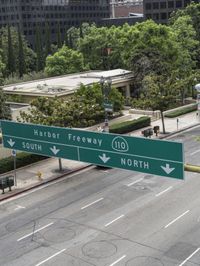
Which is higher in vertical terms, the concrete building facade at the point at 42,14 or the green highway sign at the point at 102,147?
the concrete building facade at the point at 42,14

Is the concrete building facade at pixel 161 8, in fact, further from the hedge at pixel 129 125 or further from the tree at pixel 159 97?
the tree at pixel 159 97

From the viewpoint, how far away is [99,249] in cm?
2122

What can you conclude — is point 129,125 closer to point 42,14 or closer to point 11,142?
point 11,142

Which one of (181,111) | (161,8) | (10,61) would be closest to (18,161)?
(181,111)

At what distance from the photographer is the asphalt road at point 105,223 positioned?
20547 mm

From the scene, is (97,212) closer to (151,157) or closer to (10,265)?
(10,265)

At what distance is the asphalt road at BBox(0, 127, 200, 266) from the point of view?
20.5 metres

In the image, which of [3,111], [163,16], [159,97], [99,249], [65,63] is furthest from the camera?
[163,16]

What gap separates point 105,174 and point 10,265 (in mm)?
14509

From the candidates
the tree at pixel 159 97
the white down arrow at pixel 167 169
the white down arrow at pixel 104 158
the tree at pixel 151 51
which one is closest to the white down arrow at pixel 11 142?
the white down arrow at pixel 104 158

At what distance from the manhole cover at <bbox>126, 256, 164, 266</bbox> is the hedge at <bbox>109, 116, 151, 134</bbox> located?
24382 millimetres

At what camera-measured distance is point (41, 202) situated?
28609 millimetres

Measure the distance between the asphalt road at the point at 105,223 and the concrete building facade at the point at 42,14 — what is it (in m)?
99.7

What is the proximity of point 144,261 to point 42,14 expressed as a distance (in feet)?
382
